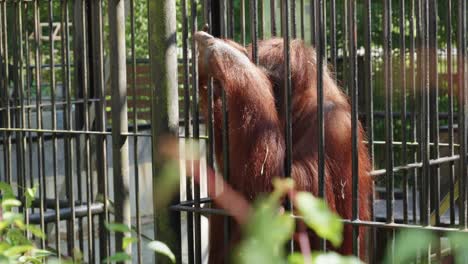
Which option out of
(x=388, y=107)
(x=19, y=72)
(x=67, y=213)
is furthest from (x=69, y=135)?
(x=388, y=107)

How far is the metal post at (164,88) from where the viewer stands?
9.31 feet

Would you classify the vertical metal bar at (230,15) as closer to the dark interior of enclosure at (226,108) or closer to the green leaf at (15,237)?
the dark interior of enclosure at (226,108)

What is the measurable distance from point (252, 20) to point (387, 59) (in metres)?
0.48

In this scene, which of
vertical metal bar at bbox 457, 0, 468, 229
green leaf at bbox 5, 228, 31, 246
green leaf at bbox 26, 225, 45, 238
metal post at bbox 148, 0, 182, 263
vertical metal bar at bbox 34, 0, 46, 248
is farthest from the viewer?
vertical metal bar at bbox 34, 0, 46, 248

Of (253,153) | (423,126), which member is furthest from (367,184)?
(423,126)

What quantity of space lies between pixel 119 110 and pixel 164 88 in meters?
0.47

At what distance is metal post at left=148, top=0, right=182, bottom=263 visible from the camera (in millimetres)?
2838

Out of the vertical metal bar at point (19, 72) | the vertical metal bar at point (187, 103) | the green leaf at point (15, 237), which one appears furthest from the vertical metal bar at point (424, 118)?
the vertical metal bar at point (19, 72)

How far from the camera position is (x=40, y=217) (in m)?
3.84

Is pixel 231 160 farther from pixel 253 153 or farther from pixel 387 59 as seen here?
pixel 387 59

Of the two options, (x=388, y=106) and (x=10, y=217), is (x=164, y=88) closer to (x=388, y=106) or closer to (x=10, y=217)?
(x=388, y=106)

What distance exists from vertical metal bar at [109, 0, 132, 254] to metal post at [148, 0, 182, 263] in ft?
1.42

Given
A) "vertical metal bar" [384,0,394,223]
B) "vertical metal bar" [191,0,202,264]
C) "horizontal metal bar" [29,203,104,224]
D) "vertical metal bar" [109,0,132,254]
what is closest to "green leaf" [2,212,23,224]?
"vertical metal bar" [384,0,394,223]

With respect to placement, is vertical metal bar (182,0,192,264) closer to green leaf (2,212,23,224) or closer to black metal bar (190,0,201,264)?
black metal bar (190,0,201,264)
